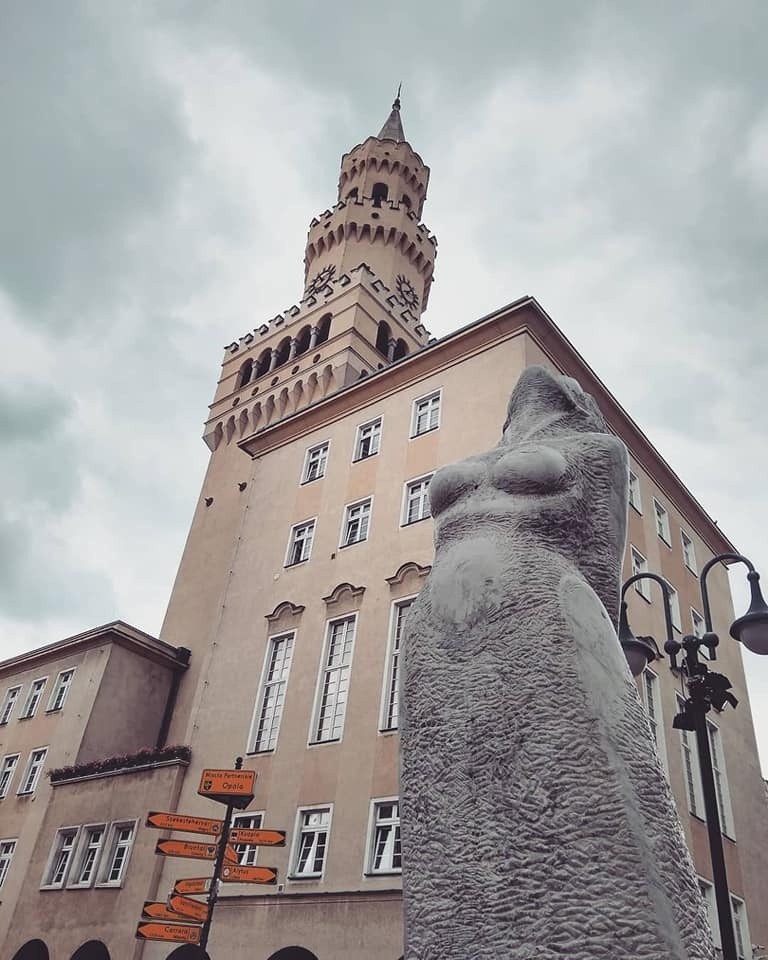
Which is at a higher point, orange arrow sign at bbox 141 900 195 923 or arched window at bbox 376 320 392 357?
arched window at bbox 376 320 392 357

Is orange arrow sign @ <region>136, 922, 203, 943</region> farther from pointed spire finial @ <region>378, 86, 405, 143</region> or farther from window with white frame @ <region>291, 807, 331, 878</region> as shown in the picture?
pointed spire finial @ <region>378, 86, 405, 143</region>

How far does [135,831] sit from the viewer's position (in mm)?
19969

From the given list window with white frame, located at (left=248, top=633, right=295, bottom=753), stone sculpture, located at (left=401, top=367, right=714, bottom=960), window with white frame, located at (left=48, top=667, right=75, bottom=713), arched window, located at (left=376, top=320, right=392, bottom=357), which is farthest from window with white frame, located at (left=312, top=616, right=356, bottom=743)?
arched window, located at (left=376, top=320, right=392, bottom=357)

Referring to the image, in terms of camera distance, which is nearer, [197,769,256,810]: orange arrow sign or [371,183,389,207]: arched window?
[197,769,256,810]: orange arrow sign

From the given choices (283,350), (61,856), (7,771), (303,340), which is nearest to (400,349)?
(303,340)

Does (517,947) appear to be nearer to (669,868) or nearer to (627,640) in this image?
(669,868)

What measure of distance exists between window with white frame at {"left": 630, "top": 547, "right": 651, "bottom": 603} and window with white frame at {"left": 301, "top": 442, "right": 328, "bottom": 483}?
9137 mm

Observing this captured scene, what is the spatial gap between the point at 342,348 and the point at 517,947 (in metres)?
31.8

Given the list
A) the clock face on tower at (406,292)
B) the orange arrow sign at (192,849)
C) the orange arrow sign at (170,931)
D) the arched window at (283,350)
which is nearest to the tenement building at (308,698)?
the orange arrow sign at (170,931)

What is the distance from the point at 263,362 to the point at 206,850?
29141mm

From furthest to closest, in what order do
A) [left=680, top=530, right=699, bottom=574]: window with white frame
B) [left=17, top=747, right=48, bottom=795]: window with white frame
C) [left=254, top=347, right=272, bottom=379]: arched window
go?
[left=254, top=347, right=272, bottom=379]: arched window
[left=17, top=747, right=48, bottom=795]: window with white frame
[left=680, top=530, right=699, bottom=574]: window with white frame

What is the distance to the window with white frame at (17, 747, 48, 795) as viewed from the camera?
25469 mm

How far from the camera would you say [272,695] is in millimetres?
19766

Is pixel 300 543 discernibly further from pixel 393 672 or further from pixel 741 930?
pixel 741 930
